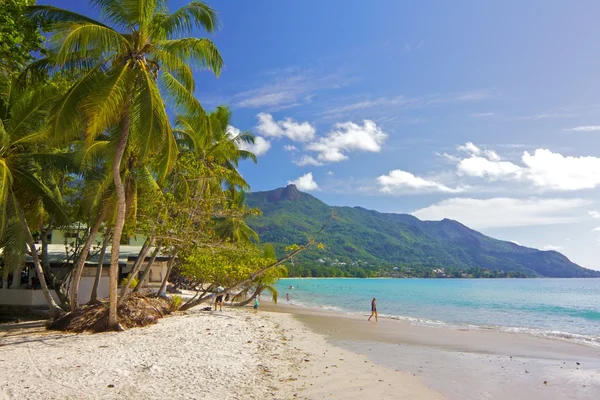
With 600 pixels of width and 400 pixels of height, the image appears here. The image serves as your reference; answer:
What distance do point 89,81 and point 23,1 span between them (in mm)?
2757

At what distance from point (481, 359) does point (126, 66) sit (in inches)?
499

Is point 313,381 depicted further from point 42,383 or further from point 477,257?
point 477,257

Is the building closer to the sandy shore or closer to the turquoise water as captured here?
the sandy shore

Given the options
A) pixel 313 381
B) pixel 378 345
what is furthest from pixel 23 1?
pixel 378 345

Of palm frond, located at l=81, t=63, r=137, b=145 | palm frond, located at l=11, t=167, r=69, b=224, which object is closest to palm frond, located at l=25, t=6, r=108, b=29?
palm frond, located at l=81, t=63, r=137, b=145

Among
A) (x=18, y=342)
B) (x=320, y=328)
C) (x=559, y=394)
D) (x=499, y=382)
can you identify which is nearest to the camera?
(x=559, y=394)

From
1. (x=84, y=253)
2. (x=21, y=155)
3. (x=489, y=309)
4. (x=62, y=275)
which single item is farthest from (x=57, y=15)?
(x=489, y=309)

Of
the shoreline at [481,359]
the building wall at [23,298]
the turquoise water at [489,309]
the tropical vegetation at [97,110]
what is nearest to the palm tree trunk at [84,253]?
the tropical vegetation at [97,110]

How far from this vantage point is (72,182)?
61.9 ft

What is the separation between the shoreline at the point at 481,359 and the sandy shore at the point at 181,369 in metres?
0.98

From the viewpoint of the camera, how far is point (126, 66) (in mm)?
9820

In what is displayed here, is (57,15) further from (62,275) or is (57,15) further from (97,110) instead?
(62,275)

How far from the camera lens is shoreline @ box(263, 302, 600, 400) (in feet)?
29.7

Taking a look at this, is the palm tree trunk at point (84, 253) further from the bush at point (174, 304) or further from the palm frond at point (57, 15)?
the palm frond at point (57, 15)
